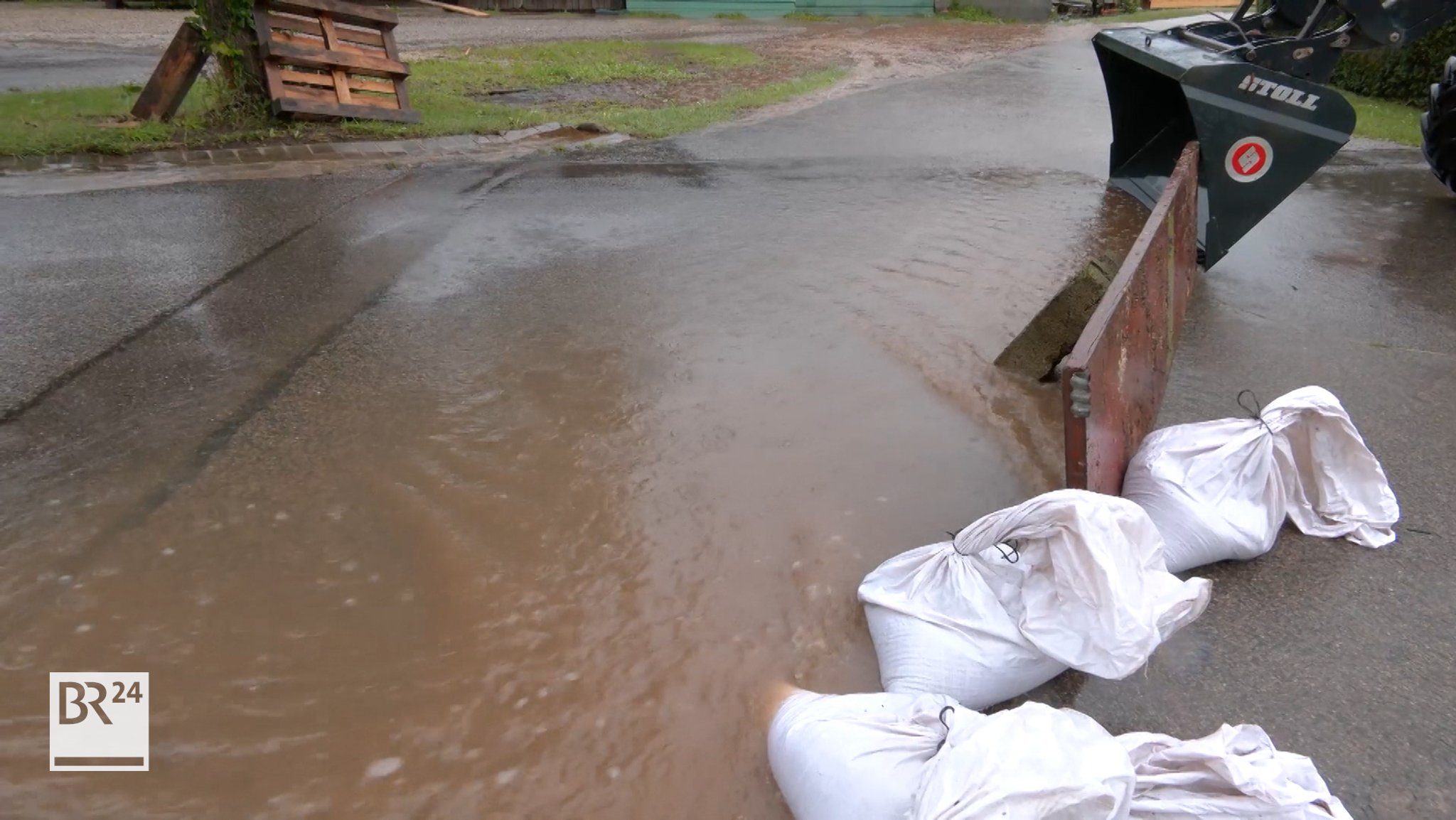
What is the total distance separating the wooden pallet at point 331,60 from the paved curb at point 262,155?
663 millimetres

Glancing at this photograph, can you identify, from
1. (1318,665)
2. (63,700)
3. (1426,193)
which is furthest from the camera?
(1426,193)

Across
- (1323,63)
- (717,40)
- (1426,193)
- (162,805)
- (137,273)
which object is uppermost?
(717,40)

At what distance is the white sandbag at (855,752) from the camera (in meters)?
2.21

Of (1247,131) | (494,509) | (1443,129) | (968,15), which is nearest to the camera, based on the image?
(494,509)

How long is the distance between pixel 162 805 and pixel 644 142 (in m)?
8.03

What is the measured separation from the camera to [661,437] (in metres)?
4.16

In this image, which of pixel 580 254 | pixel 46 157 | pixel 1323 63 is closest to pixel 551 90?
pixel 46 157

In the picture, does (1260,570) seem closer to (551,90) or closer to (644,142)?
(644,142)

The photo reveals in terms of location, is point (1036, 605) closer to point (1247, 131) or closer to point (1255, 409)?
point (1255, 409)

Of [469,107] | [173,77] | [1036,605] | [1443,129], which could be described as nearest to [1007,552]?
[1036,605]

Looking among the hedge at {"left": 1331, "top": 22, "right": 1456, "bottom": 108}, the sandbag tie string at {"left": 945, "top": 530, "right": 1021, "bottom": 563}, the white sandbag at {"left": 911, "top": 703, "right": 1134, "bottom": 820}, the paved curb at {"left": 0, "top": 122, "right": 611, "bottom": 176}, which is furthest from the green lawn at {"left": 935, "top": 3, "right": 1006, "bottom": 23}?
the white sandbag at {"left": 911, "top": 703, "right": 1134, "bottom": 820}

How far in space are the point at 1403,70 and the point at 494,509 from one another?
14.6 meters

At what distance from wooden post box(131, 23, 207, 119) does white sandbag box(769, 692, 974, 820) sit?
879cm

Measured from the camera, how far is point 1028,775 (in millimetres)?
2010
